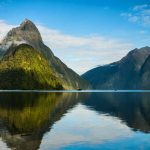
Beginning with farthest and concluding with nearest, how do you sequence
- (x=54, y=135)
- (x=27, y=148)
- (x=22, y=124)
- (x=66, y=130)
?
(x=22, y=124)
(x=66, y=130)
(x=54, y=135)
(x=27, y=148)

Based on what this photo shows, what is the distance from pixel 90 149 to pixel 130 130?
21.0m

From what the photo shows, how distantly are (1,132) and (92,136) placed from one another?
14.1 meters

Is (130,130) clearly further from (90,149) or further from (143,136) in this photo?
(90,149)

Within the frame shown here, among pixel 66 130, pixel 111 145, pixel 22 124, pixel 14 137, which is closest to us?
pixel 111 145

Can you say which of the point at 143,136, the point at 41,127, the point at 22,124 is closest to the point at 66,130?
the point at 41,127

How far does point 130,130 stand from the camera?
63.3 metres

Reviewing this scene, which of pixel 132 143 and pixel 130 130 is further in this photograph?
pixel 130 130

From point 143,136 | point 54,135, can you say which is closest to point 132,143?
point 143,136

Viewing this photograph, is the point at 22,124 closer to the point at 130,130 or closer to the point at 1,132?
the point at 1,132

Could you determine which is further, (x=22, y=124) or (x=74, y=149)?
(x=22, y=124)

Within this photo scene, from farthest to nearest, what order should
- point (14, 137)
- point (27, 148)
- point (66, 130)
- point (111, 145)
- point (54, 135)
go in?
point (66, 130) → point (54, 135) → point (14, 137) → point (111, 145) → point (27, 148)

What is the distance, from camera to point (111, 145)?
156 ft

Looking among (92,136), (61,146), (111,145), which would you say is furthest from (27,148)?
(92,136)

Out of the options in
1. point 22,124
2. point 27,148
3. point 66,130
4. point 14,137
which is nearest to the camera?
point 27,148
